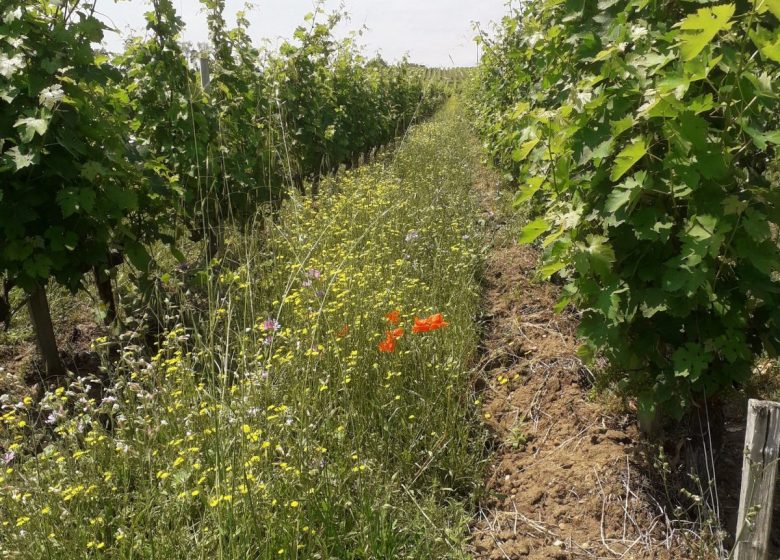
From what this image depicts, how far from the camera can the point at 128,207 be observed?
3.27m

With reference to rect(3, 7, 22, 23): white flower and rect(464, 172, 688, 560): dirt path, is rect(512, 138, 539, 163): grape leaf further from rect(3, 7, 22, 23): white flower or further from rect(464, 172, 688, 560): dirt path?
rect(3, 7, 22, 23): white flower

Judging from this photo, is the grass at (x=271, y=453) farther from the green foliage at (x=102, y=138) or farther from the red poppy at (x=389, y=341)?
the green foliage at (x=102, y=138)

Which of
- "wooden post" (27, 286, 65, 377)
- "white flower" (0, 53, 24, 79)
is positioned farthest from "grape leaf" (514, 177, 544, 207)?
"wooden post" (27, 286, 65, 377)

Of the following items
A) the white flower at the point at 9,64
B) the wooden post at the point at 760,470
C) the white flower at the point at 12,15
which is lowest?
the wooden post at the point at 760,470

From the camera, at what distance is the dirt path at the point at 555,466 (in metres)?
2.18

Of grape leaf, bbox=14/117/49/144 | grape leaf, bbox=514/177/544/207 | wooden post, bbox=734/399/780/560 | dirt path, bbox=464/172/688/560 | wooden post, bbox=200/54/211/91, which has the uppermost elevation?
wooden post, bbox=200/54/211/91

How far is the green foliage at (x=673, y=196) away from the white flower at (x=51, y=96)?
219 centimetres

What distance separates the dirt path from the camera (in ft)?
7.15

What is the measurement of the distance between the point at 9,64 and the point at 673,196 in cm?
299

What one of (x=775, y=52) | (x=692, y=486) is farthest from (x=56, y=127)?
(x=692, y=486)

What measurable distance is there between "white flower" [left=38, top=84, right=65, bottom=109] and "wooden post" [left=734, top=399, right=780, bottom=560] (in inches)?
121

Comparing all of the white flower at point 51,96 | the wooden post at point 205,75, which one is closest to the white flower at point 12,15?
the white flower at point 51,96

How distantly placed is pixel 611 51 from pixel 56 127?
2.69m

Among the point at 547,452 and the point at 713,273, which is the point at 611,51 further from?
the point at 547,452
